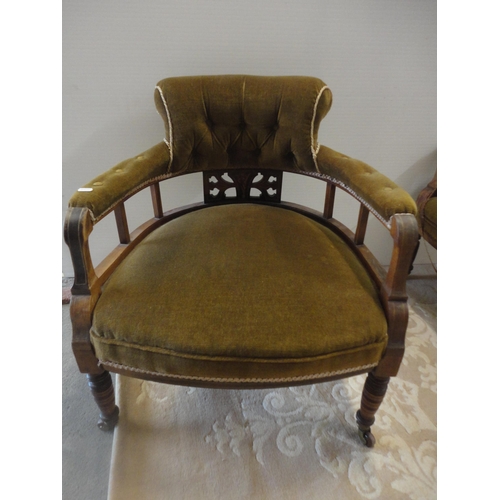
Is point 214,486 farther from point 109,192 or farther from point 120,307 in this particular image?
point 109,192

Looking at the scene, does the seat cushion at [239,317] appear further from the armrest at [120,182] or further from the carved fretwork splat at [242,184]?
the carved fretwork splat at [242,184]

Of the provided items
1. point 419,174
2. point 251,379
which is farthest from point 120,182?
point 419,174

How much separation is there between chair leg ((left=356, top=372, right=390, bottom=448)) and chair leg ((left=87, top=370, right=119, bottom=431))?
1.98 ft

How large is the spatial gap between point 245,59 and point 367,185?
0.64m

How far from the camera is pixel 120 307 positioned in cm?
66

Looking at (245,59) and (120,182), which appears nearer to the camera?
(120,182)

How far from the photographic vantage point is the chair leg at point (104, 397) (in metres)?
0.78

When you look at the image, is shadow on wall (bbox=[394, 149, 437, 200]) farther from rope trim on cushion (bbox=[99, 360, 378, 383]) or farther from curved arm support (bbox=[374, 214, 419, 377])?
rope trim on cushion (bbox=[99, 360, 378, 383])

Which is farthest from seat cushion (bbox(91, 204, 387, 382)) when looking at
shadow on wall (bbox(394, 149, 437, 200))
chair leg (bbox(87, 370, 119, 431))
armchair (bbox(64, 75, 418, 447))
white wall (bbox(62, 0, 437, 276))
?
shadow on wall (bbox(394, 149, 437, 200))

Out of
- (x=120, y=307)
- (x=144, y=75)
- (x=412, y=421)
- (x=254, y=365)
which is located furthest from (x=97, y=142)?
(x=412, y=421)

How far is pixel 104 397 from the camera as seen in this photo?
0.82 m

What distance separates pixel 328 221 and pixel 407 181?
0.56 meters

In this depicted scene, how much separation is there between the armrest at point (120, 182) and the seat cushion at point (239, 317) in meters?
0.15

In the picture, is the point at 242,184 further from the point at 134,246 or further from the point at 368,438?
the point at 368,438
